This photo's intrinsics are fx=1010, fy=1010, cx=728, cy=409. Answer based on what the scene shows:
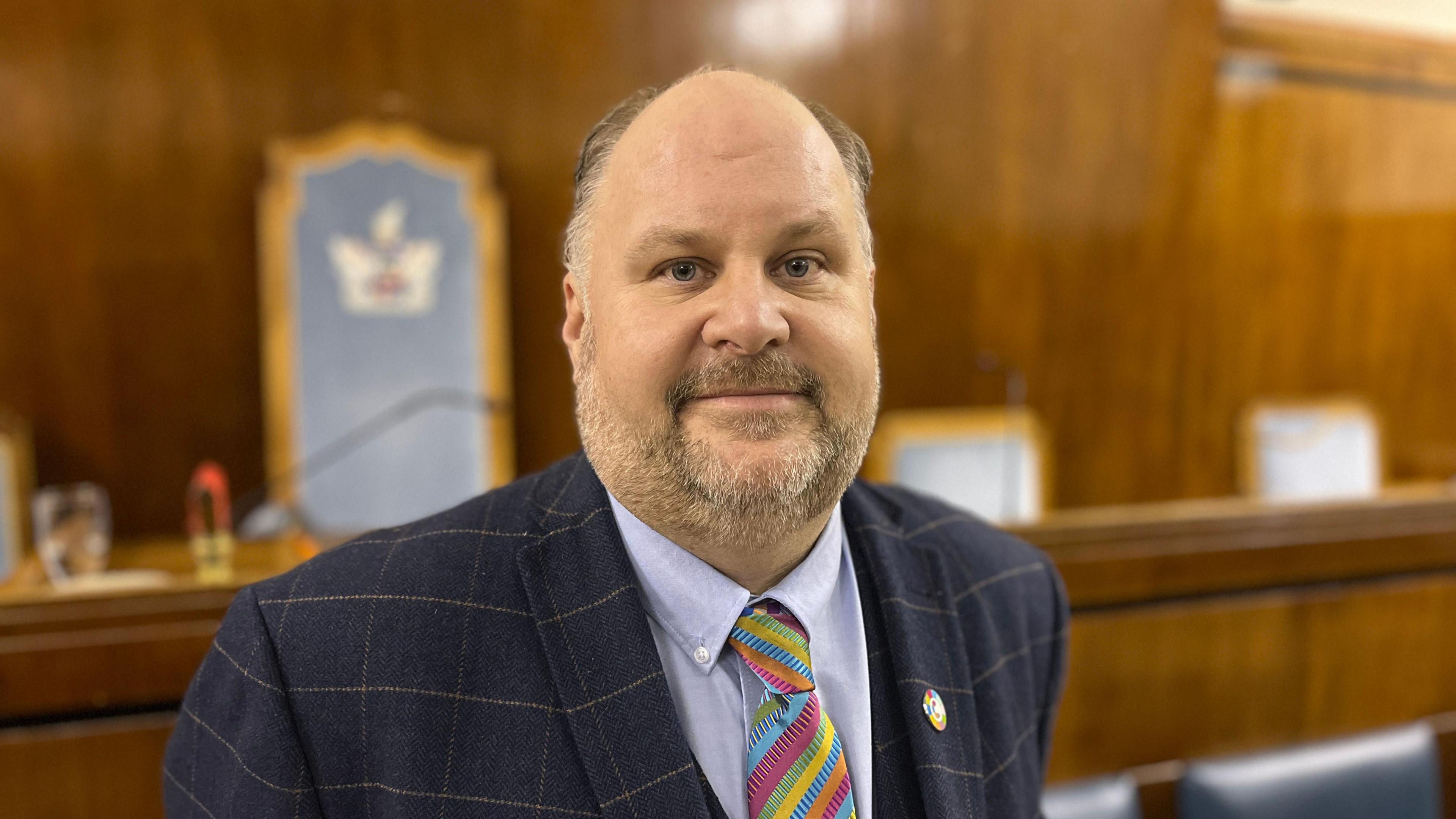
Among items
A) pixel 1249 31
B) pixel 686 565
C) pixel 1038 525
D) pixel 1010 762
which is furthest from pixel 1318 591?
pixel 1249 31

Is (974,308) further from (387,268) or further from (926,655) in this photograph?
(926,655)

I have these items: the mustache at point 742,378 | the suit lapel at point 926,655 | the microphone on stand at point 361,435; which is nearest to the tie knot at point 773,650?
the suit lapel at point 926,655

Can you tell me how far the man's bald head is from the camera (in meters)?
0.91

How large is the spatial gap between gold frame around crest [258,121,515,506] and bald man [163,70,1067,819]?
2.01 meters

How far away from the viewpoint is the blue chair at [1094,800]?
165 centimetres

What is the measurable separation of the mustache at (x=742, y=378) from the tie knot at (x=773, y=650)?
0.72 feet

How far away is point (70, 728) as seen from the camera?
1.74 metres

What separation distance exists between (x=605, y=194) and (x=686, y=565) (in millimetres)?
359

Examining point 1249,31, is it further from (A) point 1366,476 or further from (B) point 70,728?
(B) point 70,728

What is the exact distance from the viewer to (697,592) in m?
0.95

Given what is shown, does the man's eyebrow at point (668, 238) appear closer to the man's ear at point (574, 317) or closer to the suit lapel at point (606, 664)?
the man's ear at point (574, 317)

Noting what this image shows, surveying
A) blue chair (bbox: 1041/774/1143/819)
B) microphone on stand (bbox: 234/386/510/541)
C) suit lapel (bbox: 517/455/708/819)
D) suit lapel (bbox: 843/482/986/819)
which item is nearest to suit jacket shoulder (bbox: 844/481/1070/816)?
suit lapel (bbox: 843/482/986/819)

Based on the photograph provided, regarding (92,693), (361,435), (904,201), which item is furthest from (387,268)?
(904,201)

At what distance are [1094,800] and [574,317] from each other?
4.12 feet
